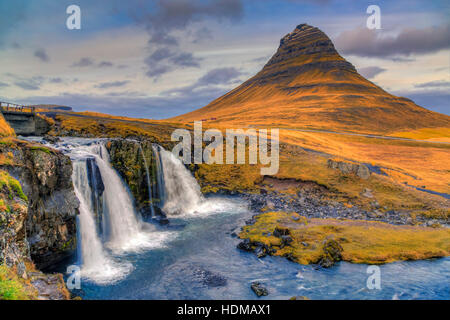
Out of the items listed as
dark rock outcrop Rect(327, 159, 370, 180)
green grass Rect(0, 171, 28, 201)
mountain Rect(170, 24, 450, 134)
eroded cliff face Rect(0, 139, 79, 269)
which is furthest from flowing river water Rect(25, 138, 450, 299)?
mountain Rect(170, 24, 450, 134)

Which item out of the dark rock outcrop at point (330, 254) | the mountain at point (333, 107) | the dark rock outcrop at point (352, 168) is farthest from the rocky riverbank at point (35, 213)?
the mountain at point (333, 107)

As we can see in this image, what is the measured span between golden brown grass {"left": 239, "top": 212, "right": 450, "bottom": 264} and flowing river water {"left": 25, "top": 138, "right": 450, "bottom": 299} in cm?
84

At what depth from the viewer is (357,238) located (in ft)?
72.1

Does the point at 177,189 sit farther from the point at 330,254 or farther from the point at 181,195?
the point at 330,254

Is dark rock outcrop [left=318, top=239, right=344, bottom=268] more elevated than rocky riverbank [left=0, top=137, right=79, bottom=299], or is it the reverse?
rocky riverbank [left=0, top=137, right=79, bottom=299]

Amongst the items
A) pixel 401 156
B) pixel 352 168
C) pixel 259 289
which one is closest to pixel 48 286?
pixel 259 289

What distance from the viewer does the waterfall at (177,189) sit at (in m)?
31.9

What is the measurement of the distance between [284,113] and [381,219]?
109616 millimetres

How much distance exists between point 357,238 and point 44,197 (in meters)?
22.7

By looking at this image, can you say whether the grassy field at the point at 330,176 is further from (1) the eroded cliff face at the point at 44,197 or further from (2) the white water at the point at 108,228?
(1) the eroded cliff face at the point at 44,197

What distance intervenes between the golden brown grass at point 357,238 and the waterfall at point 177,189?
971cm

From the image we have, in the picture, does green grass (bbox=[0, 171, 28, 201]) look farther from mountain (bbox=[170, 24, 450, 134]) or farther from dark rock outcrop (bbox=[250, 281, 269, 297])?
mountain (bbox=[170, 24, 450, 134])

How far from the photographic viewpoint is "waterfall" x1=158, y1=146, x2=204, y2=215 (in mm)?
31855
